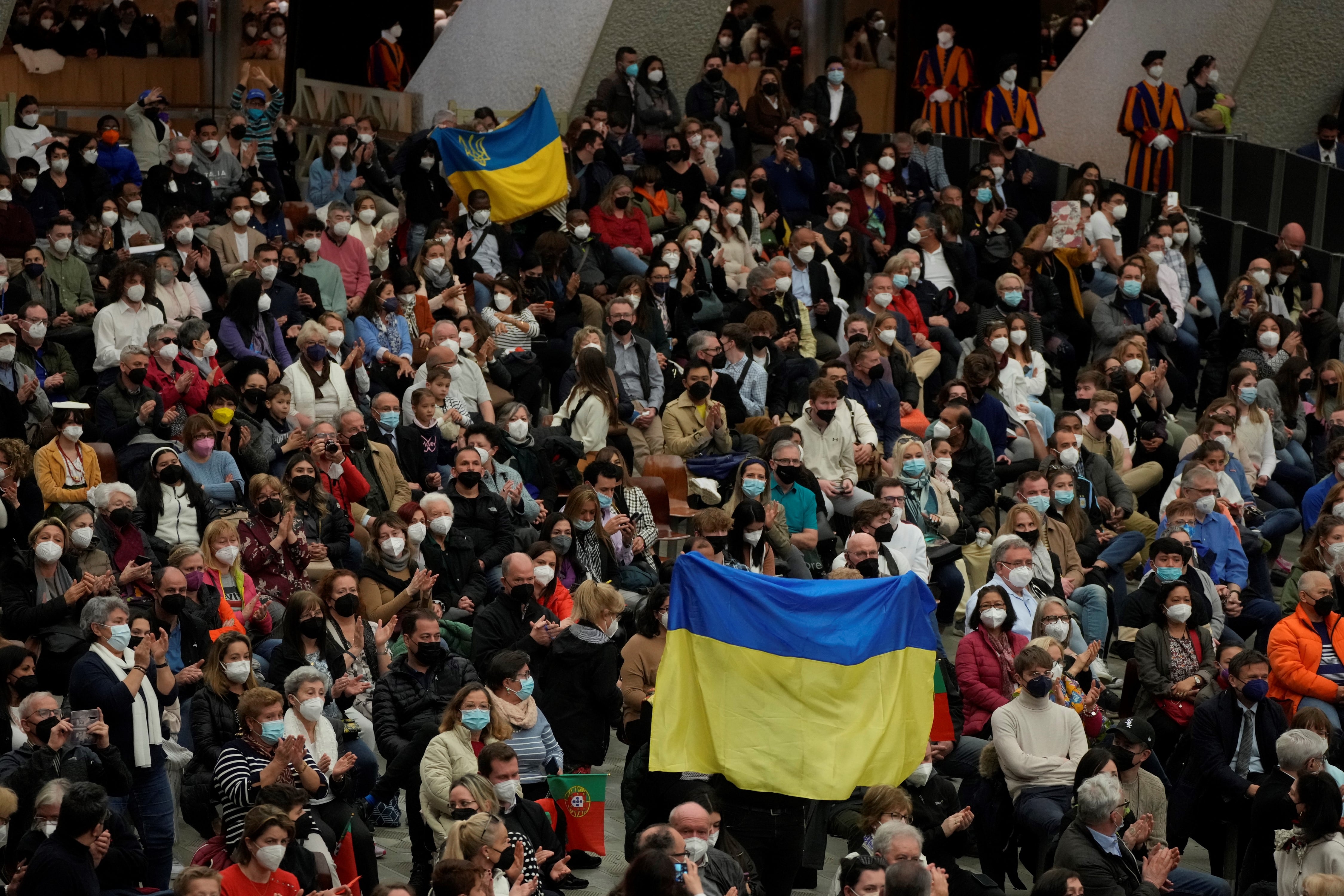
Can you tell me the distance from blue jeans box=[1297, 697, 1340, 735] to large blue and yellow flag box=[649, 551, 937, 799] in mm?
2492

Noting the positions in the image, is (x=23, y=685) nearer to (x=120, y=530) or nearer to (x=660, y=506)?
(x=120, y=530)

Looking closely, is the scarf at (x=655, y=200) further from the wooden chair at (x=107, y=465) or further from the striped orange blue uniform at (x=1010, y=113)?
the wooden chair at (x=107, y=465)

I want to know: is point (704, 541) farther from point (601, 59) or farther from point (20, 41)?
point (20, 41)

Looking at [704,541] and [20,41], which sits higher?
[704,541]

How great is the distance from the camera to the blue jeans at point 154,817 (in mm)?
10898

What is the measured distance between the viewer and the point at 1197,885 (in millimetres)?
11312

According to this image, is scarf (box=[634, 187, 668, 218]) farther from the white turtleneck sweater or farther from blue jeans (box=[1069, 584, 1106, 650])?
the white turtleneck sweater

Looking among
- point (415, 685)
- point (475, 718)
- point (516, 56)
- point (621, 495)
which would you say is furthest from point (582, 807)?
point (516, 56)

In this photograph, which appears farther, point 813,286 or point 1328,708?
point 813,286

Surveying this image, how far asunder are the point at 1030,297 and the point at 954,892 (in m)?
10.1

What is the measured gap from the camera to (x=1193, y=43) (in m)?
25.5

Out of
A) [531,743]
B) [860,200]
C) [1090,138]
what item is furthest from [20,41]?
[531,743]

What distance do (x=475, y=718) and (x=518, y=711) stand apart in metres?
0.45

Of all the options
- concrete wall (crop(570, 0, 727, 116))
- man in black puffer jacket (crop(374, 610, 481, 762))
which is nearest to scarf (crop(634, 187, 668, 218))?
concrete wall (crop(570, 0, 727, 116))
